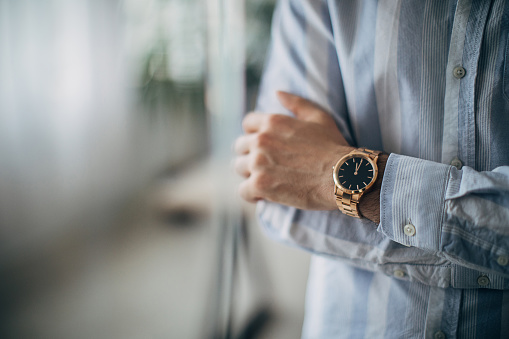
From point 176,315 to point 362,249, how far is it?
2.29ft

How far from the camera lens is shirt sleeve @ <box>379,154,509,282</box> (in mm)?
549

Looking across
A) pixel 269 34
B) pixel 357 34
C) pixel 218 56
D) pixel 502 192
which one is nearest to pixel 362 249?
pixel 502 192

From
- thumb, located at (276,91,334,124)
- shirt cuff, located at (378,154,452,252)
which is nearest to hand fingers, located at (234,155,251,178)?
thumb, located at (276,91,334,124)

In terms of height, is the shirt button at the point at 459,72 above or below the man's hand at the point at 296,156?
above

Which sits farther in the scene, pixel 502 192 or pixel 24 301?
pixel 24 301

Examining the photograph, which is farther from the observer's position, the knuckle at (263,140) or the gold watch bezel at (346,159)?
the knuckle at (263,140)

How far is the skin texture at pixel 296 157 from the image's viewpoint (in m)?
0.70

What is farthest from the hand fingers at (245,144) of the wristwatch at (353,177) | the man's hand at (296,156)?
the wristwatch at (353,177)

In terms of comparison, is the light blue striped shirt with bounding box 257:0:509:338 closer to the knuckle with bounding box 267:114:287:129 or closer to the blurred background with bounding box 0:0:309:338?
the knuckle with bounding box 267:114:287:129

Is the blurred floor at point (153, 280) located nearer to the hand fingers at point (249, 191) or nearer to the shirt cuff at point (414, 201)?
the hand fingers at point (249, 191)

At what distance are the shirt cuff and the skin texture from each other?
0.04 meters

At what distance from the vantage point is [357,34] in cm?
75

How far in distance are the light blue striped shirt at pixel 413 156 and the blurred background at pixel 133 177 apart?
1.21ft

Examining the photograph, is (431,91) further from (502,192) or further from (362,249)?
(362,249)
